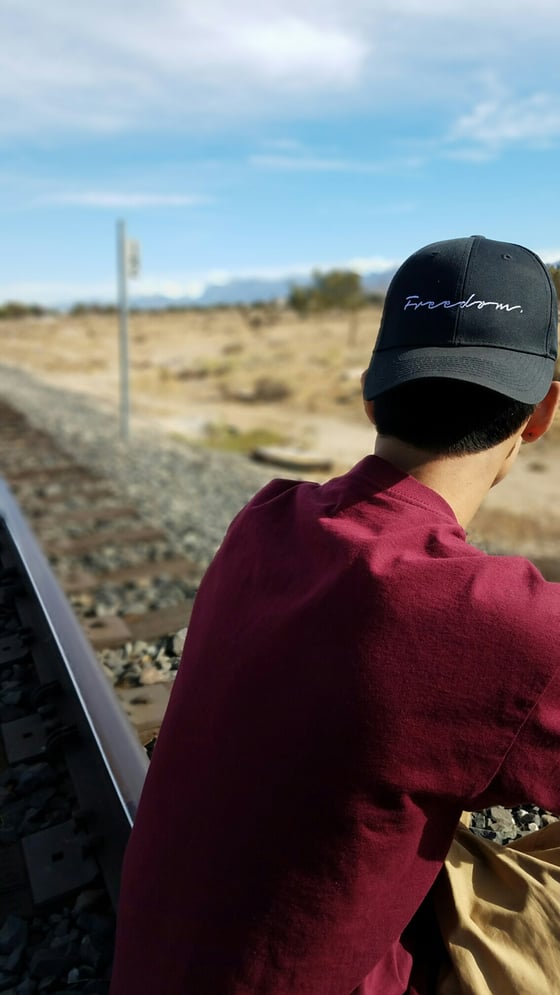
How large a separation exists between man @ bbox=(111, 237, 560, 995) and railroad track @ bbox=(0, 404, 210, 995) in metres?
0.57

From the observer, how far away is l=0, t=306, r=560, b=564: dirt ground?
13.8 metres

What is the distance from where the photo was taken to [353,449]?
18.1m

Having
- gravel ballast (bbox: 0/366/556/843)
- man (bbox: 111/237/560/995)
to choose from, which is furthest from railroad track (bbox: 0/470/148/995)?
man (bbox: 111/237/560/995)

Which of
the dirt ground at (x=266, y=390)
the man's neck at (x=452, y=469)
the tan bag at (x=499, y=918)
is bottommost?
the dirt ground at (x=266, y=390)

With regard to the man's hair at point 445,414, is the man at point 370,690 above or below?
below

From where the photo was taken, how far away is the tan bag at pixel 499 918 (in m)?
1.33

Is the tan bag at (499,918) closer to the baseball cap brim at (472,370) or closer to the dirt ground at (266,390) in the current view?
the baseball cap brim at (472,370)

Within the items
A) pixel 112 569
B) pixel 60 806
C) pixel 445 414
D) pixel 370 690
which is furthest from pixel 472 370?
pixel 112 569

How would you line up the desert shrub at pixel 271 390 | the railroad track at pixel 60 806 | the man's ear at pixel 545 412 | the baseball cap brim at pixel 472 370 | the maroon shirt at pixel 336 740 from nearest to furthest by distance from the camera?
the maroon shirt at pixel 336 740, the baseball cap brim at pixel 472 370, the man's ear at pixel 545 412, the railroad track at pixel 60 806, the desert shrub at pixel 271 390

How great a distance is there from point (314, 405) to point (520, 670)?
79.2ft

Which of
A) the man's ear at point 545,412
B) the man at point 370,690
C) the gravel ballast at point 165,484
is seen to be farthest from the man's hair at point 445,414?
the gravel ballast at point 165,484

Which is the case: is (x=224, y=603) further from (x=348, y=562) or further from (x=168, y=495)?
(x=168, y=495)

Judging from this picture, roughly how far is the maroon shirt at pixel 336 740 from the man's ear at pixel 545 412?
0.89 ft

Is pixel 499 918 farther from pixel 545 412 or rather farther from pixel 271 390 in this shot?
pixel 271 390
